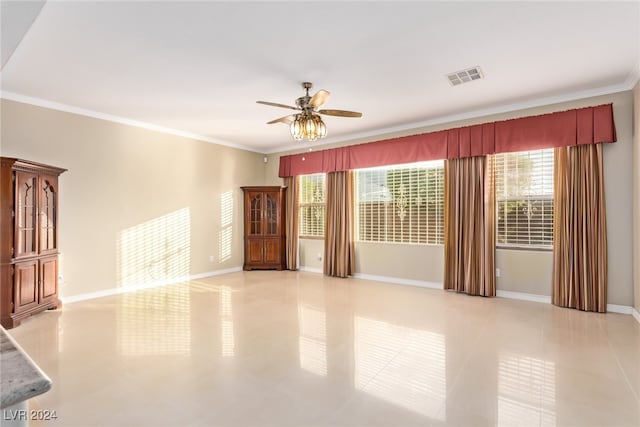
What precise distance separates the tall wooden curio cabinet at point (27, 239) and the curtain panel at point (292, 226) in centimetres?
413

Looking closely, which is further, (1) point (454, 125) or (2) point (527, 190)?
(1) point (454, 125)

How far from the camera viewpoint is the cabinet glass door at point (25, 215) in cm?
383

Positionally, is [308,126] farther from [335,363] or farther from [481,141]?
[481,141]

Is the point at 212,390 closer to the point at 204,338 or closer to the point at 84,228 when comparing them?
the point at 204,338

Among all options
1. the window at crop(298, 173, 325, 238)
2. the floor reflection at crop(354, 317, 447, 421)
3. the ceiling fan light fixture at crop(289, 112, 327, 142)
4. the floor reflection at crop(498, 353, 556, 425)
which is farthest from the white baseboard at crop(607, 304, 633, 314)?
the window at crop(298, 173, 325, 238)

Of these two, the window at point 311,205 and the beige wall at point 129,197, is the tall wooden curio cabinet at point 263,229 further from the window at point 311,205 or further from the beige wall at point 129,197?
the window at point 311,205

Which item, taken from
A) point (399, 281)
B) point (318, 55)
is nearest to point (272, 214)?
point (399, 281)

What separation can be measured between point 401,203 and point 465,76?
104 inches

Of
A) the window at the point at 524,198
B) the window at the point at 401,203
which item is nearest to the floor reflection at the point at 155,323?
the window at the point at 401,203

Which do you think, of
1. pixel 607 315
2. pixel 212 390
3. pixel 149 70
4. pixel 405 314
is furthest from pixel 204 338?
pixel 607 315

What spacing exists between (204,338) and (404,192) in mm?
4092

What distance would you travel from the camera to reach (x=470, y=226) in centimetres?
509

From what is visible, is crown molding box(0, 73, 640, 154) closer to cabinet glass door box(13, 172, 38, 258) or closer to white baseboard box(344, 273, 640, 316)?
cabinet glass door box(13, 172, 38, 258)

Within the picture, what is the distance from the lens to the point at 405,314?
4.19 metres
